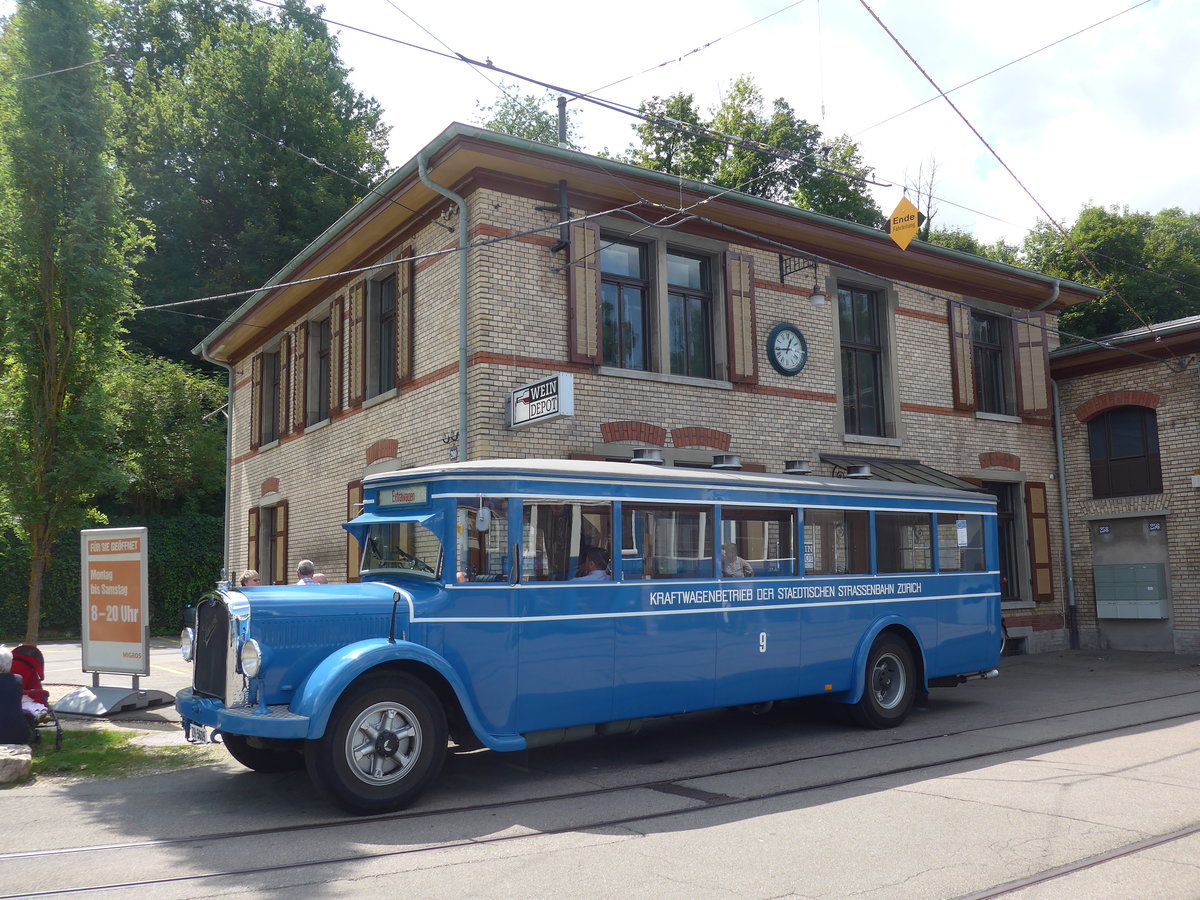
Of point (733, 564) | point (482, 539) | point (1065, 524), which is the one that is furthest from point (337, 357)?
point (1065, 524)

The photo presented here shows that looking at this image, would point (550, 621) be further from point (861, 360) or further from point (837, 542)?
point (861, 360)

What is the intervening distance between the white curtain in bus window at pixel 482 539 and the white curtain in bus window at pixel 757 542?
241 centimetres

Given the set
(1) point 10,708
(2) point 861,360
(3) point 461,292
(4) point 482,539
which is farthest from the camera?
(2) point 861,360

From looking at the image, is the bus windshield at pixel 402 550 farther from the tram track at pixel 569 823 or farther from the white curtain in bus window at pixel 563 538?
the tram track at pixel 569 823

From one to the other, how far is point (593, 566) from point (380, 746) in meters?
2.30

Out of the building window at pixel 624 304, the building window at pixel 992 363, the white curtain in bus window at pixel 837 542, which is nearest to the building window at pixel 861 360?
the building window at pixel 992 363

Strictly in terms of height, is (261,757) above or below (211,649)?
below

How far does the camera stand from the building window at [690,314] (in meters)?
14.7

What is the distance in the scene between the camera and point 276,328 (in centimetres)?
2011

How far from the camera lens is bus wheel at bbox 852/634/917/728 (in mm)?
10141

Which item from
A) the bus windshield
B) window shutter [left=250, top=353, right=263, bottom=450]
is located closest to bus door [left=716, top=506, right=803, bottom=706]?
the bus windshield

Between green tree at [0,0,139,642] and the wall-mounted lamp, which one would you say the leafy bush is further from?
the wall-mounted lamp

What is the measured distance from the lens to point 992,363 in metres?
19.2

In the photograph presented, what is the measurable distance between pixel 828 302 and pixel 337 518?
909cm
